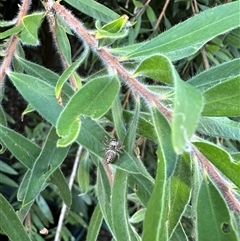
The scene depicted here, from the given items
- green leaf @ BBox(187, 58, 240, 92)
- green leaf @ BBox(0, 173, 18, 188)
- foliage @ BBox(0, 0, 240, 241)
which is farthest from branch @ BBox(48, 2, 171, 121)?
green leaf @ BBox(0, 173, 18, 188)

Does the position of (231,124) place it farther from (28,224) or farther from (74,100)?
(28,224)

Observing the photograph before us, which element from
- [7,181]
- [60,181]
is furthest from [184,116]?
[7,181]

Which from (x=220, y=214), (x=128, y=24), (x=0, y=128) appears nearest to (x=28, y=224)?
(x=0, y=128)

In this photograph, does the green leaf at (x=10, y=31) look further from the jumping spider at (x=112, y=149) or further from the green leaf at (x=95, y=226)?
the green leaf at (x=95, y=226)

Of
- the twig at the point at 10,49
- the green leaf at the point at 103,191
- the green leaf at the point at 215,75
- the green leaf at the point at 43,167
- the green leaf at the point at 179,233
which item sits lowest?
the green leaf at the point at 179,233

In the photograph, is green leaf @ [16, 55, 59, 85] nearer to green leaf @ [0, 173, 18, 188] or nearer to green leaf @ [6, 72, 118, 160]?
green leaf @ [6, 72, 118, 160]

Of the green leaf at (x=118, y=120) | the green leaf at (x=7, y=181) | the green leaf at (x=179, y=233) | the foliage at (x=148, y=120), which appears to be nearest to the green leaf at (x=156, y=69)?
the foliage at (x=148, y=120)

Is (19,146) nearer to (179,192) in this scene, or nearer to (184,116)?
(179,192)
